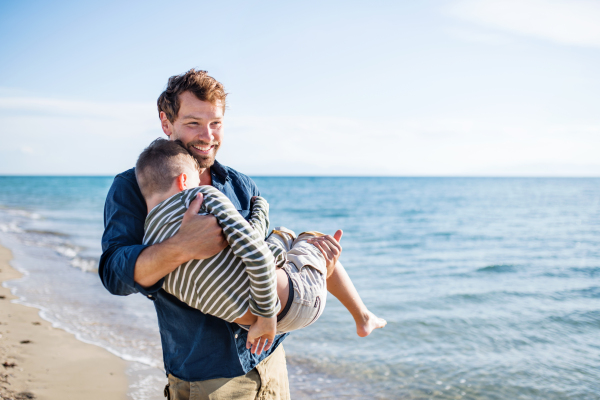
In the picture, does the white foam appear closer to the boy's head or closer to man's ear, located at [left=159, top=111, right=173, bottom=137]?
man's ear, located at [left=159, top=111, right=173, bottom=137]

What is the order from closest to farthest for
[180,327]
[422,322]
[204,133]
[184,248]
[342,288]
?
[184,248] → [180,327] → [204,133] → [342,288] → [422,322]

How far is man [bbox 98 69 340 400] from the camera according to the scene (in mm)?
1687

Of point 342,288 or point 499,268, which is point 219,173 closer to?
point 342,288

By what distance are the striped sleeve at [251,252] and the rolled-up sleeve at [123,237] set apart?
1.10ft

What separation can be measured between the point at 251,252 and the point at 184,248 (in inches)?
10.1

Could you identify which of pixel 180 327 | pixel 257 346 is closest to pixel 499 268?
pixel 257 346

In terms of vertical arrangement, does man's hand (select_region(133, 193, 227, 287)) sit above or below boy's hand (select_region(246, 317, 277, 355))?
above

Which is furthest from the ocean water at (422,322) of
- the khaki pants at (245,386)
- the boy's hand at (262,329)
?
the boy's hand at (262,329)

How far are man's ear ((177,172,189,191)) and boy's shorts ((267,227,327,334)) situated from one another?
0.57 m

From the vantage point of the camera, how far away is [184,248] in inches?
64.6

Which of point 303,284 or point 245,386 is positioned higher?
point 303,284

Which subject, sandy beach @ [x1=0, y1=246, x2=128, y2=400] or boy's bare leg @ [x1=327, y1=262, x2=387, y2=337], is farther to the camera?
sandy beach @ [x1=0, y1=246, x2=128, y2=400]

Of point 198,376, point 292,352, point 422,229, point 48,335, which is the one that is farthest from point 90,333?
point 422,229

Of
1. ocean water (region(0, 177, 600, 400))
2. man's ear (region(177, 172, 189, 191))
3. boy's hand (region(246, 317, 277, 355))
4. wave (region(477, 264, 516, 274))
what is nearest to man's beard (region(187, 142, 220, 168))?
man's ear (region(177, 172, 189, 191))
